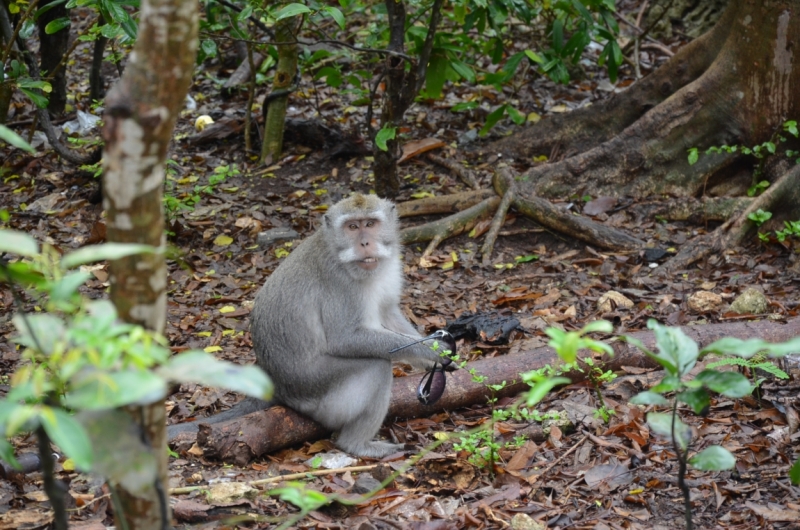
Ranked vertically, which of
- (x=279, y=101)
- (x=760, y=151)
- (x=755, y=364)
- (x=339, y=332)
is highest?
(x=279, y=101)

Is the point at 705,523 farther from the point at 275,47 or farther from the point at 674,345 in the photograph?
the point at 275,47

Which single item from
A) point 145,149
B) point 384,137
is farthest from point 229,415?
point 384,137

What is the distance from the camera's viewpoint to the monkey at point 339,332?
511 cm

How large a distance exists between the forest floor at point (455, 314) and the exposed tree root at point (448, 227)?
0.14 meters

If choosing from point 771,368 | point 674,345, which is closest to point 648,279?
point 771,368

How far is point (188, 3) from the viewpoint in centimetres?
219

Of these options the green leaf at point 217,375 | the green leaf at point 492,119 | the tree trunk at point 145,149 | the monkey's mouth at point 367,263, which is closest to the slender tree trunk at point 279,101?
the green leaf at point 492,119

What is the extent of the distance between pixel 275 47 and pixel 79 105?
3.52m

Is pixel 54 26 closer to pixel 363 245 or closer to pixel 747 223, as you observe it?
pixel 363 245

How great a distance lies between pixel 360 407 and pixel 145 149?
3182 millimetres

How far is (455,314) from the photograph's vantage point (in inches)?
271

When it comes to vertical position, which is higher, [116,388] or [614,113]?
[614,113]

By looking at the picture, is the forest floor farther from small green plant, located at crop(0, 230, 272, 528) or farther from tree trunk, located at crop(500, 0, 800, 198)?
small green plant, located at crop(0, 230, 272, 528)

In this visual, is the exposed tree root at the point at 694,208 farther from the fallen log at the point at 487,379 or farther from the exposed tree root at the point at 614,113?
the fallen log at the point at 487,379
